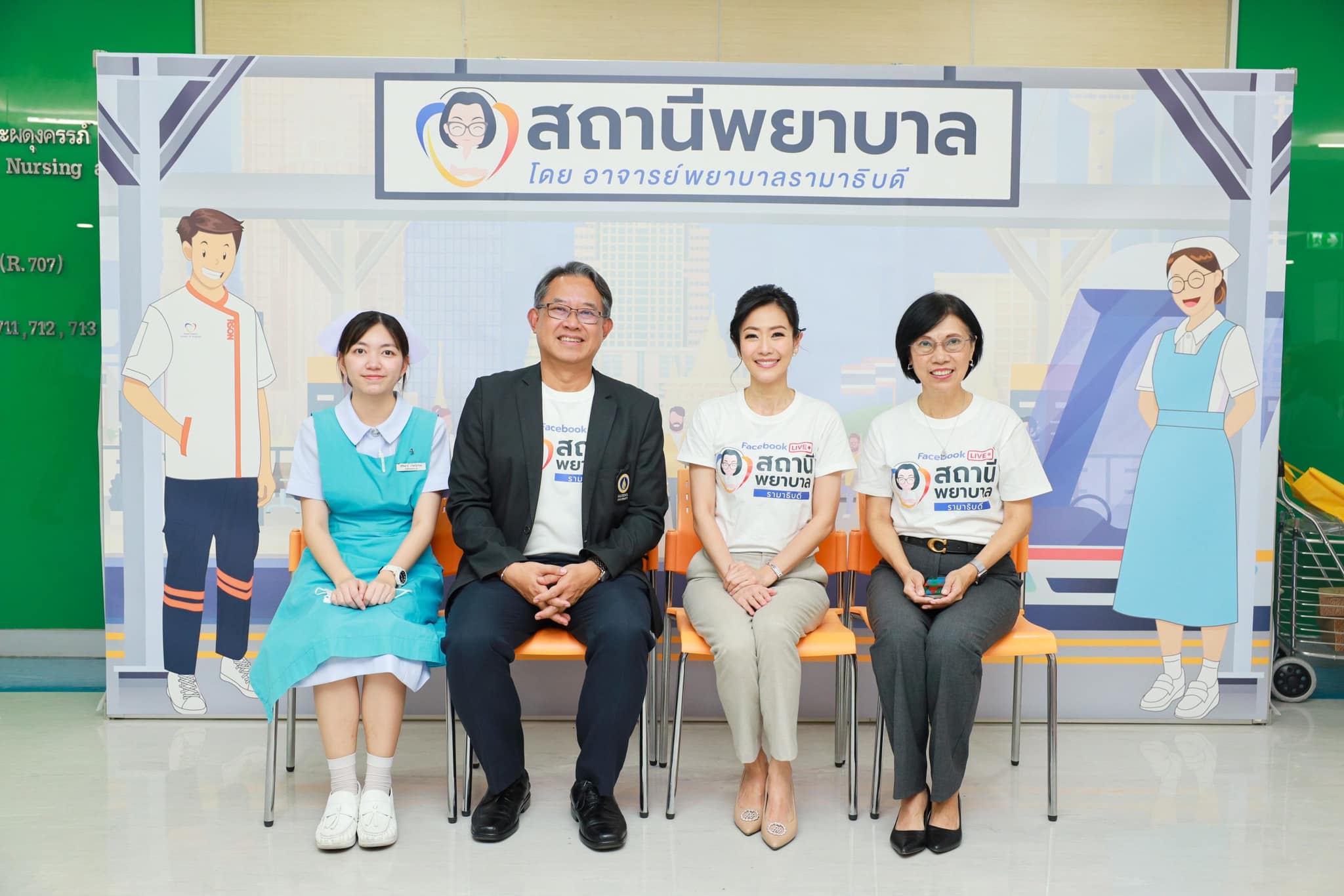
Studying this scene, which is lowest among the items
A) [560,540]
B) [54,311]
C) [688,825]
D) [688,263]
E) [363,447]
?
[688,825]

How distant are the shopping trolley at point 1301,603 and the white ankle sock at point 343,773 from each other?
349cm

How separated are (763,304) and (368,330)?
121cm

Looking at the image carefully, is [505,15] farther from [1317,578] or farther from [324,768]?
[1317,578]

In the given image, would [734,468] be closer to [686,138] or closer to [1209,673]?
[686,138]

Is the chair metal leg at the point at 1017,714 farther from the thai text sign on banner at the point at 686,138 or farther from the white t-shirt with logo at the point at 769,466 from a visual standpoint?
the thai text sign on banner at the point at 686,138

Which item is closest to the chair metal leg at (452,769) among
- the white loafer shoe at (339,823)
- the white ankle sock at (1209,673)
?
the white loafer shoe at (339,823)

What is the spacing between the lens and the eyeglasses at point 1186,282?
3.60 metres

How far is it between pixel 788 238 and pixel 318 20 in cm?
266

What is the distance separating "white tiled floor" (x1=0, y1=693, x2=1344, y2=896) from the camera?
2.47m

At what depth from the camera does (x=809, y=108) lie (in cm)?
353

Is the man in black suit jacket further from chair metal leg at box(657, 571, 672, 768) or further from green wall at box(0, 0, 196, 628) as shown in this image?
green wall at box(0, 0, 196, 628)

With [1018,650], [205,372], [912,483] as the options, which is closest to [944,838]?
[1018,650]

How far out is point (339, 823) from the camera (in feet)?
8.59

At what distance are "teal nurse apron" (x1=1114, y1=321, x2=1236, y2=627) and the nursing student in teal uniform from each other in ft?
8.46
